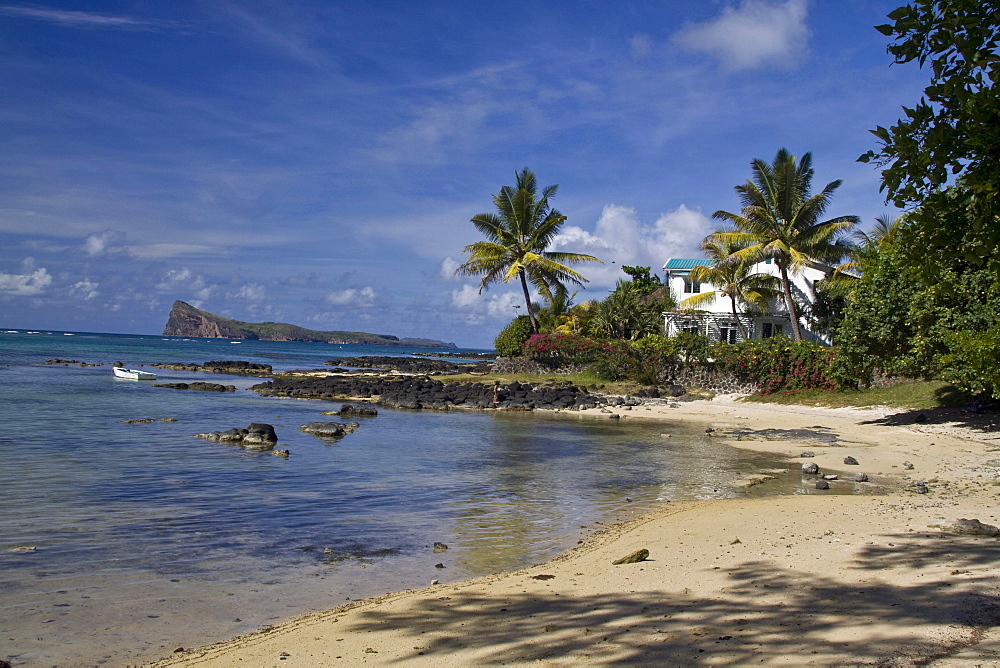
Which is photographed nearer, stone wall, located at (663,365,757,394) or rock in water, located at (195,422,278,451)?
rock in water, located at (195,422,278,451)

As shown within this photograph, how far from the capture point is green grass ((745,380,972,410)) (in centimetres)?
2314

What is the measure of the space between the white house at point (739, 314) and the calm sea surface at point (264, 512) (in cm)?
2035

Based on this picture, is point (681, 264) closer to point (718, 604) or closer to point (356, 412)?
point (356, 412)

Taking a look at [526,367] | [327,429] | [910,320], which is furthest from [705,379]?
[327,429]

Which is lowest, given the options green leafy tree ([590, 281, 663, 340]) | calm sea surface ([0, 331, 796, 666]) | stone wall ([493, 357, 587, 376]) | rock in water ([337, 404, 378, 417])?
calm sea surface ([0, 331, 796, 666])

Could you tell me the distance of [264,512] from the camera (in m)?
11.1

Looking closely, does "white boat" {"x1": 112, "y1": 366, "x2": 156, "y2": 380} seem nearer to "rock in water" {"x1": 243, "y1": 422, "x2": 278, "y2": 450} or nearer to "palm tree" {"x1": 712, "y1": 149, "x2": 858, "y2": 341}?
"rock in water" {"x1": 243, "y1": 422, "x2": 278, "y2": 450}

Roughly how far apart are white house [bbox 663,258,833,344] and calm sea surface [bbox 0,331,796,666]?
801 inches

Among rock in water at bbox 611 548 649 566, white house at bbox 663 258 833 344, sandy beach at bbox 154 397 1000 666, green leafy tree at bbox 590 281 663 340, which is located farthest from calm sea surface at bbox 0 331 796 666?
white house at bbox 663 258 833 344

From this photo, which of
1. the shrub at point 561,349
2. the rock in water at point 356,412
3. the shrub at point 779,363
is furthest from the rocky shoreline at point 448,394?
the shrub at point 779,363

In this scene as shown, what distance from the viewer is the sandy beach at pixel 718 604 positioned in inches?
194

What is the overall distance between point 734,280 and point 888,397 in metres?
13.9

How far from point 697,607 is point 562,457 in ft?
38.0

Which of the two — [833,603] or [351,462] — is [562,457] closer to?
[351,462]
